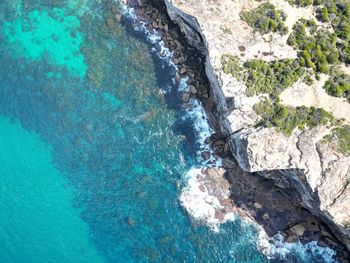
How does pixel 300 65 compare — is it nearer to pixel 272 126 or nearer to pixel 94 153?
pixel 272 126

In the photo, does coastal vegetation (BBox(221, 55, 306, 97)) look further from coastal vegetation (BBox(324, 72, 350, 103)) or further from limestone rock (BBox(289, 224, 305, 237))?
limestone rock (BBox(289, 224, 305, 237))

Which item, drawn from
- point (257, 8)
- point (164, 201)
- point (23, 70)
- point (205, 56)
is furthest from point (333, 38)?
point (23, 70)

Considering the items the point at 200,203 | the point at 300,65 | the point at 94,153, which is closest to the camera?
the point at 300,65

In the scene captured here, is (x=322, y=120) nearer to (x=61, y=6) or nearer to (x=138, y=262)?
(x=138, y=262)

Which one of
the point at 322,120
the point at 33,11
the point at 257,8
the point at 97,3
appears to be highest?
the point at 257,8

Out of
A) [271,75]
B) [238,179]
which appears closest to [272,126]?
[271,75]

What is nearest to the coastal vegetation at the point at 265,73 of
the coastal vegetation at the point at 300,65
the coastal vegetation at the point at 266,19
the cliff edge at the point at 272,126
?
the coastal vegetation at the point at 300,65
